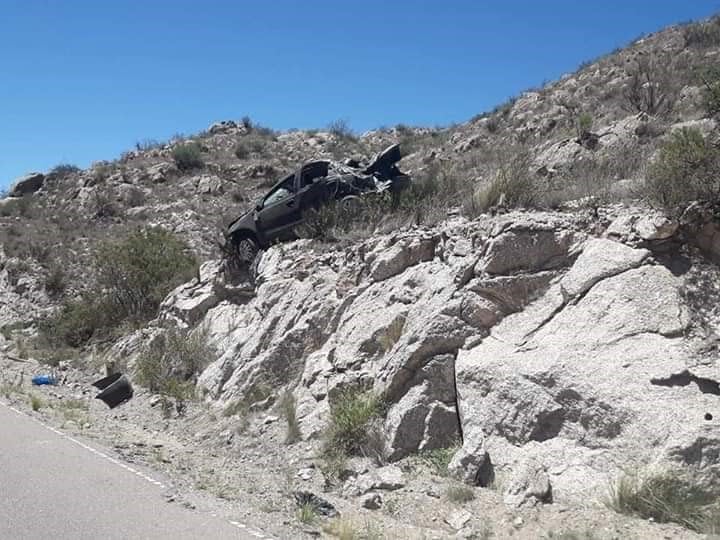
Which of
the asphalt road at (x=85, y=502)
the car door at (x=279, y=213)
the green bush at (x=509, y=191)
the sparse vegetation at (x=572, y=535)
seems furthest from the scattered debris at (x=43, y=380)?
the sparse vegetation at (x=572, y=535)

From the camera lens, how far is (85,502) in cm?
677

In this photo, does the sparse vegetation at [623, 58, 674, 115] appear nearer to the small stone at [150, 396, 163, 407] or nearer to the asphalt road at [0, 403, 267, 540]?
the small stone at [150, 396, 163, 407]

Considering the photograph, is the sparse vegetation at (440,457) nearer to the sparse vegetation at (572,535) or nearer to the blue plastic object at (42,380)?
the sparse vegetation at (572,535)

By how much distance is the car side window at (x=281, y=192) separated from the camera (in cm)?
1506

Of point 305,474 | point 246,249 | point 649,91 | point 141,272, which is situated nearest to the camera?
point 305,474

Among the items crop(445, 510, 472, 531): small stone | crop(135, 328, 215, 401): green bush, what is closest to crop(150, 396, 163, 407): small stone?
crop(135, 328, 215, 401): green bush

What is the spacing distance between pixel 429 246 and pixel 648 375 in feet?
15.0

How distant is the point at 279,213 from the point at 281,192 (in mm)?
539

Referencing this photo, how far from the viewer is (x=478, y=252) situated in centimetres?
916

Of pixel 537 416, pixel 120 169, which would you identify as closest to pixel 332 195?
pixel 537 416

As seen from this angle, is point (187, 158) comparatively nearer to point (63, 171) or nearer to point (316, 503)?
point (63, 171)

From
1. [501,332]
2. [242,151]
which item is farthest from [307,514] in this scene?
[242,151]

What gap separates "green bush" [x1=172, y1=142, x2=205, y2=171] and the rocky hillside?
21.0m

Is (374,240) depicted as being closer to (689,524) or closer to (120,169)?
(689,524)
